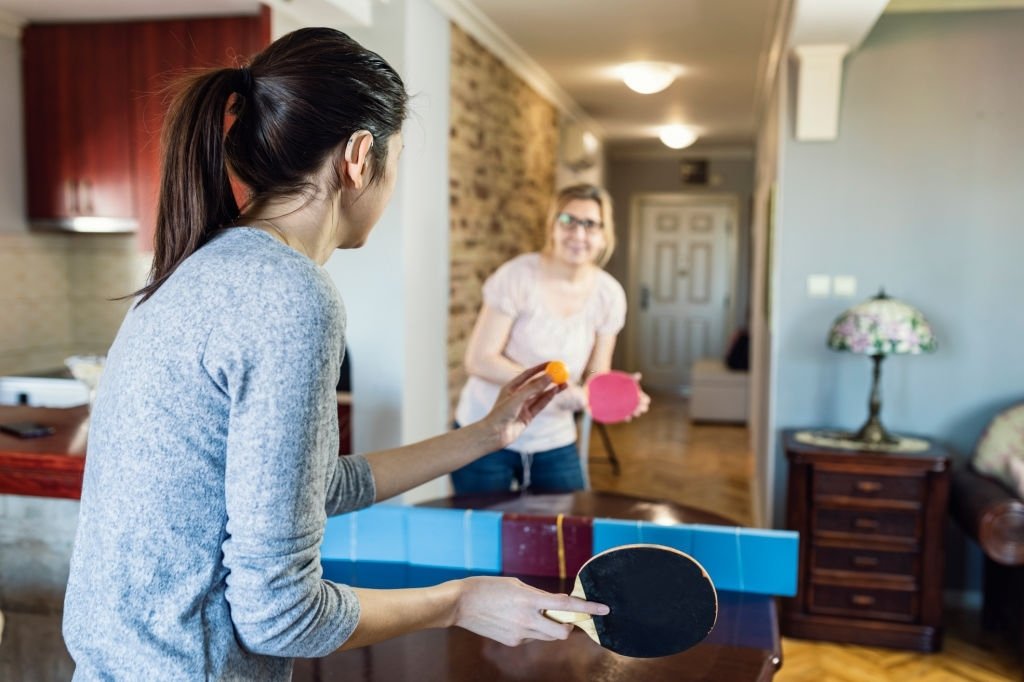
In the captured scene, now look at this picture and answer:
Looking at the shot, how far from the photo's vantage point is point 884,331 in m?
3.52

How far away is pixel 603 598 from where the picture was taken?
43.9 inches

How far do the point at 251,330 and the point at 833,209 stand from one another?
11.9 ft

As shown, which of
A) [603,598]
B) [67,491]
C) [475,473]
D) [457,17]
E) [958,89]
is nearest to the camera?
[603,598]

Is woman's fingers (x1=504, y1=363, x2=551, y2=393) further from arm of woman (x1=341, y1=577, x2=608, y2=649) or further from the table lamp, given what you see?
the table lamp

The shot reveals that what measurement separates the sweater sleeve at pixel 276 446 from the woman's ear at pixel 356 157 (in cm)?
17

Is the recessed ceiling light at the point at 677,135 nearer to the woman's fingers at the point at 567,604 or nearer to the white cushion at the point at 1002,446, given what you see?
the white cushion at the point at 1002,446

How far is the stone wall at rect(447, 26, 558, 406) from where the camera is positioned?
15.2ft

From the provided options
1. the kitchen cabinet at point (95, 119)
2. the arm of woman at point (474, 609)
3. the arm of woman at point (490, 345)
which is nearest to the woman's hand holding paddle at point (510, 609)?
the arm of woman at point (474, 609)

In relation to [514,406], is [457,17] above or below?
above

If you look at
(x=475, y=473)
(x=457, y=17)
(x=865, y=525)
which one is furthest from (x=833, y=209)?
(x=475, y=473)

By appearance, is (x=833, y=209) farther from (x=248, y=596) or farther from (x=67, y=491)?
(x=248, y=596)

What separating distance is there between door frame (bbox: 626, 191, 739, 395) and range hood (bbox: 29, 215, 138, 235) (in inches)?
257

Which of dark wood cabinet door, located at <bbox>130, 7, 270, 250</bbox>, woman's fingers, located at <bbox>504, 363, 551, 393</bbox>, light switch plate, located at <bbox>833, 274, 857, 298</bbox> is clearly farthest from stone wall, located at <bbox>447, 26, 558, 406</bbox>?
woman's fingers, located at <bbox>504, 363, 551, 393</bbox>

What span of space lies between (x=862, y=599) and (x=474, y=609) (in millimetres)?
2998
